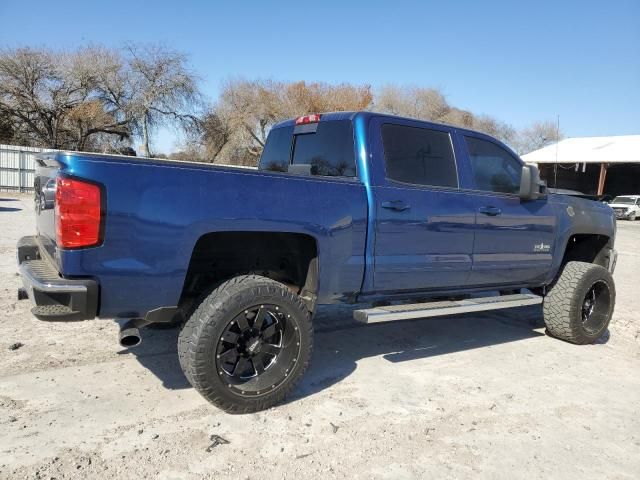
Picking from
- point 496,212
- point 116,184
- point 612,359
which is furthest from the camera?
point 612,359

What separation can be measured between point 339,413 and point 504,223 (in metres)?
2.38

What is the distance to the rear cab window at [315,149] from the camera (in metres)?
4.23

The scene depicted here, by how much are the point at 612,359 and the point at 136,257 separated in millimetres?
4522

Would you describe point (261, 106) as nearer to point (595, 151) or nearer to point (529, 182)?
point (595, 151)

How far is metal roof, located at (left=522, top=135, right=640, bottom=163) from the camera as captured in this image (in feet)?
129

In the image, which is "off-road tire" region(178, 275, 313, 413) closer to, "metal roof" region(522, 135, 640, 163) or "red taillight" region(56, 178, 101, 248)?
"red taillight" region(56, 178, 101, 248)

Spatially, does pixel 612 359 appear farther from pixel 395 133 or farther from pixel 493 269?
pixel 395 133

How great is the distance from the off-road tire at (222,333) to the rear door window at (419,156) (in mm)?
1339

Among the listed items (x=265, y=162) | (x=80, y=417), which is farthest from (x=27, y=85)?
(x=80, y=417)

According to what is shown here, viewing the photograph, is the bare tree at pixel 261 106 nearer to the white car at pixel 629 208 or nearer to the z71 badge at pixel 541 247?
the white car at pixel 629 208

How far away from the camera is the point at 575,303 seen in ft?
17.6

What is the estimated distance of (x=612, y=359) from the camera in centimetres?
516

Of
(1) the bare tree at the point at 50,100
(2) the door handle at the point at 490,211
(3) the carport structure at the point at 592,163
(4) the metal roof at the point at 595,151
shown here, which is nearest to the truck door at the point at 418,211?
(2) the door handle at the point at 490,211

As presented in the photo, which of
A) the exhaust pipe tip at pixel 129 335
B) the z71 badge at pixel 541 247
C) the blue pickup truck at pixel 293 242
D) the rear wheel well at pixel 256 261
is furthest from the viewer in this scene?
the z71 badge at pixel 541 247
